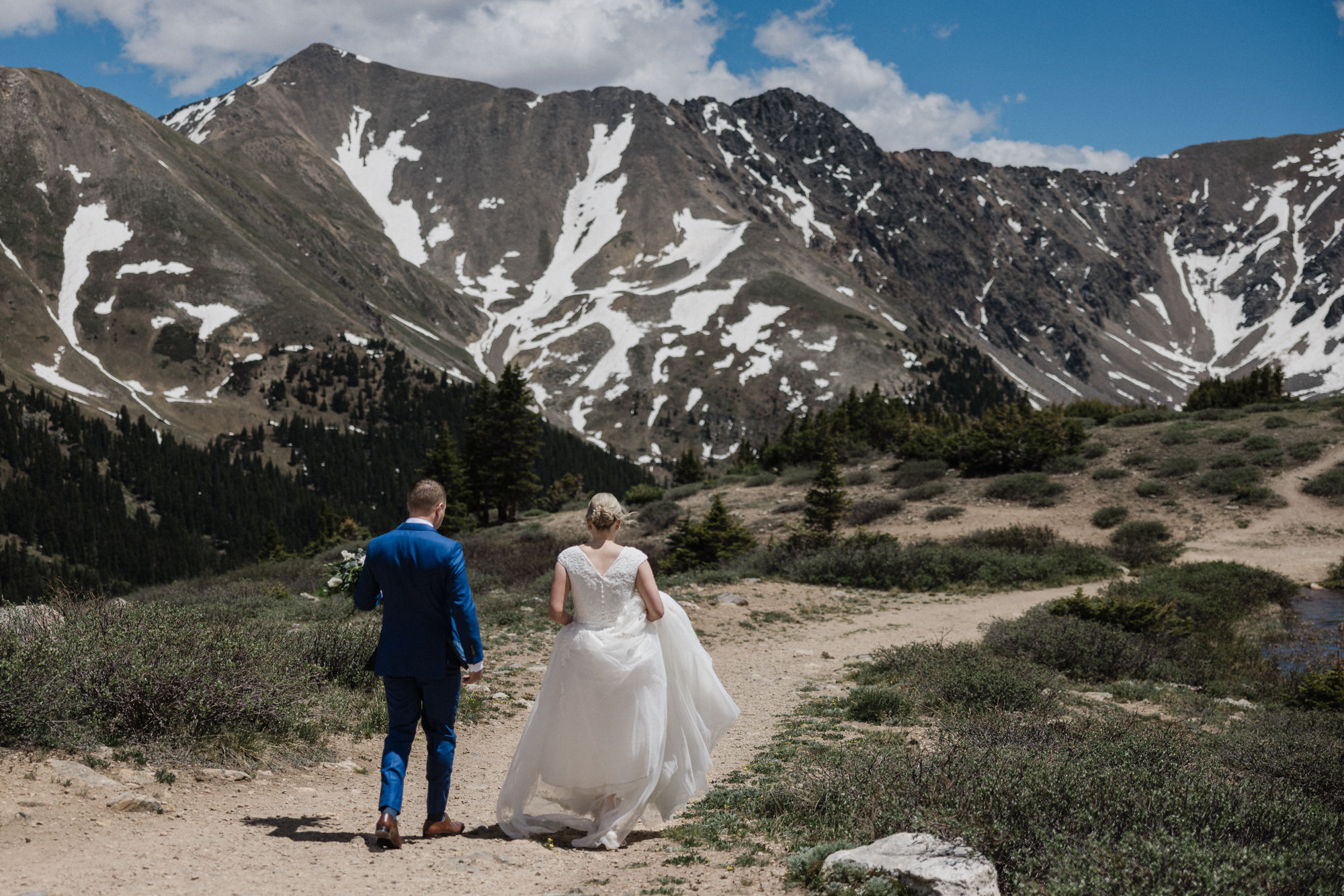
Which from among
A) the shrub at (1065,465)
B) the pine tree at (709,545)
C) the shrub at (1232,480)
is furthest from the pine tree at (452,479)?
the shrub at (1232,480)

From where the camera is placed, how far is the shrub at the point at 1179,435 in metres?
33.7

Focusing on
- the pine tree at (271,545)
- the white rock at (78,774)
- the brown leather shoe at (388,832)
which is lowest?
the pine tree at (271,545)

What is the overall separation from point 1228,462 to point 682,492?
71.7 ft

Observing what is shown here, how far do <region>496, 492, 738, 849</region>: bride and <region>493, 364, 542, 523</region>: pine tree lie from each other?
4348 centimetres

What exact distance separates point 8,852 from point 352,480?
14583 centimetres

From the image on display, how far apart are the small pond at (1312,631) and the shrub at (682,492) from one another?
963 inches

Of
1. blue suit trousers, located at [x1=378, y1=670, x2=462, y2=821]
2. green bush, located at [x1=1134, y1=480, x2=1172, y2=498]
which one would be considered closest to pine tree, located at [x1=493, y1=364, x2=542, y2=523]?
green bush, located at [x1=1134, y1=480, x2=1172, y2=498]

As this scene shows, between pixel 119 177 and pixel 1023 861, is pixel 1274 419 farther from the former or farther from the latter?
pixel 119 177

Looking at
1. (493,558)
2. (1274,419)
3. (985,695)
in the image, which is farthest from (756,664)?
(1274,419)

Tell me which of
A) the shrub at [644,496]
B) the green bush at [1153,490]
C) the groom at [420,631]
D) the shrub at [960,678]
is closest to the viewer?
the groom at [420,631]

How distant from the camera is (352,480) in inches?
5615

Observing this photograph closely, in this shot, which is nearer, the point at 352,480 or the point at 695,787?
the point at 695,787

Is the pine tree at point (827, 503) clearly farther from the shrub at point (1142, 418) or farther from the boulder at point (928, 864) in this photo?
the boulder at point (928, 864)

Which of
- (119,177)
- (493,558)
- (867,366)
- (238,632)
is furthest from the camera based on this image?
(119,177)
